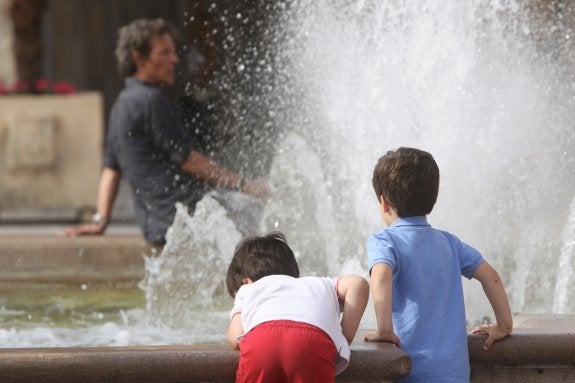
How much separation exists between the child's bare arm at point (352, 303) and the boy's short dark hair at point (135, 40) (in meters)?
3.22

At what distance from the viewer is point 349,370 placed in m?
3.58

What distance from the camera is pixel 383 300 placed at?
11.6ft

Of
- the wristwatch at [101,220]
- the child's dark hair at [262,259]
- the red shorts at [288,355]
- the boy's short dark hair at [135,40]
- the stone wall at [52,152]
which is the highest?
the boy's short dark hair at [135,40]

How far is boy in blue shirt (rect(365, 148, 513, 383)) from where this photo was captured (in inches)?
141

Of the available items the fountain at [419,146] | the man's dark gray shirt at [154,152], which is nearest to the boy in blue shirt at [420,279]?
the fountain at [419,146]

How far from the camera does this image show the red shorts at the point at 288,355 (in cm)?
341

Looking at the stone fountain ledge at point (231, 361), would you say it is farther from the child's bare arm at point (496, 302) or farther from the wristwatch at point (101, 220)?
the wristwatch at point (101, 220)

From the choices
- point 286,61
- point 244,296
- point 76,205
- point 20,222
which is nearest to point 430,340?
point 244,296

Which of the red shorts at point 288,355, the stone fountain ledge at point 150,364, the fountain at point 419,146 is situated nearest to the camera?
the red shorts at point 288,355

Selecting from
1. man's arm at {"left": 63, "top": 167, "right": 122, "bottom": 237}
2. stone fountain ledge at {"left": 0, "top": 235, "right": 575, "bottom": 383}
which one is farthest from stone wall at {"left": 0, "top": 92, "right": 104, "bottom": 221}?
stone fountain ledge at {"left": 0, "top": 235, "right": 575, "bottom": 383}

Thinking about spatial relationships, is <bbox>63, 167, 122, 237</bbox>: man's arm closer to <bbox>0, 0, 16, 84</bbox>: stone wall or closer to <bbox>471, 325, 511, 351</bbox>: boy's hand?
<bbox>471, 325, 511, 351</bbox>: boy's hand

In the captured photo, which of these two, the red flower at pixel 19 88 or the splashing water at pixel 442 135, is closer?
the splashing water at pixel 442 135

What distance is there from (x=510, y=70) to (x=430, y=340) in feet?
11.6

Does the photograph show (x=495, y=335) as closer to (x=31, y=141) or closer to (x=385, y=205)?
(x=385, y=205)
